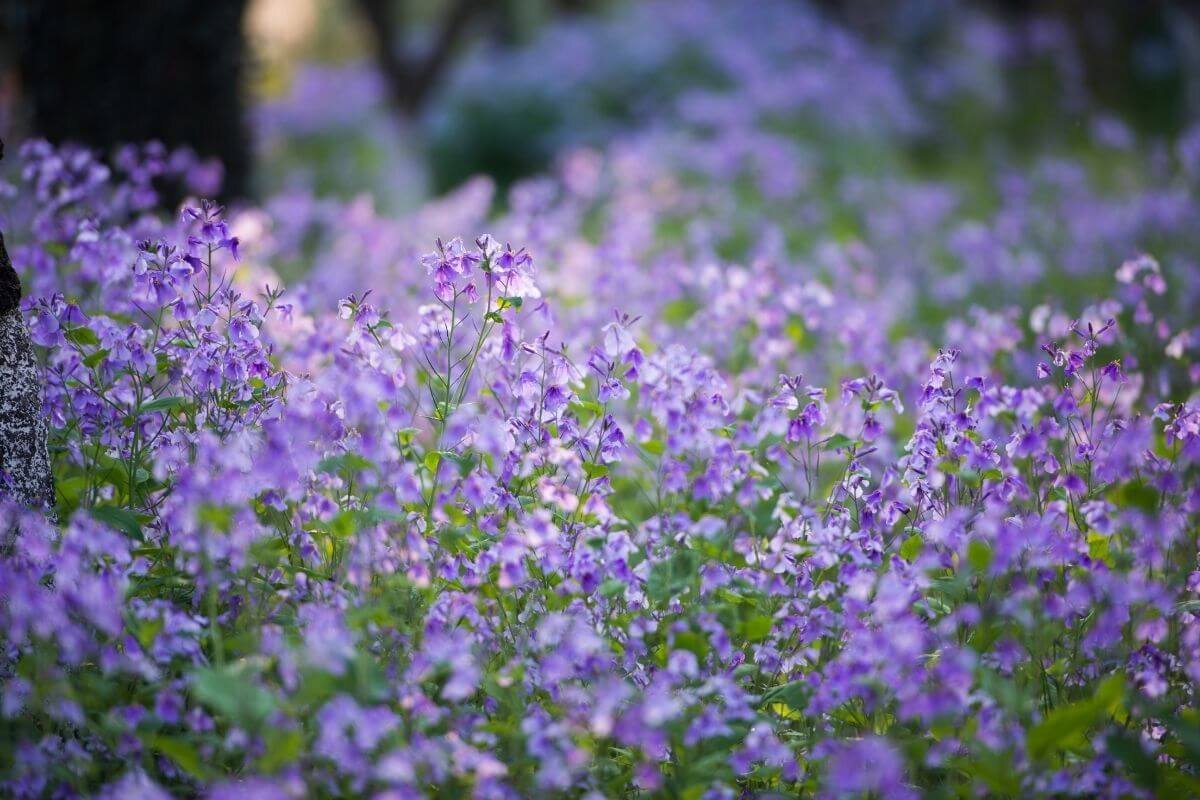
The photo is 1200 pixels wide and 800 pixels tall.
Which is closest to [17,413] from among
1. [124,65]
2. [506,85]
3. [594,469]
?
[594,469]

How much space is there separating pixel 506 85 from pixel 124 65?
6719 millimetres

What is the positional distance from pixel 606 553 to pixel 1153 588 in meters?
1.14

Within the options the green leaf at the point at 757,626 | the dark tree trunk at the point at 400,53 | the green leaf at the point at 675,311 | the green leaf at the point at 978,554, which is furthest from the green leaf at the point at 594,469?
the dark tree trunk at the point at 400,53

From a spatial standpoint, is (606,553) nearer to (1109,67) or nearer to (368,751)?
(368,751)

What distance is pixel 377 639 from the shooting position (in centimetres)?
256

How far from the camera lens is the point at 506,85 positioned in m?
12.5

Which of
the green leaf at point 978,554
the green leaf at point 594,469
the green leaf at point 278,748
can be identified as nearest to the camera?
the green leaf at point 278,748

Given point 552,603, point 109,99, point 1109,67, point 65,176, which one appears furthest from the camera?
point 1109,67

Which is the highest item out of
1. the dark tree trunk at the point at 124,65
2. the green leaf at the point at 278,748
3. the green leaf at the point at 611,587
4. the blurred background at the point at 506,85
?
the blurred background at the point at 506,85

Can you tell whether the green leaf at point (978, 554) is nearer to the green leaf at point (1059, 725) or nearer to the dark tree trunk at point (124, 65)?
the green leaf at point (1059, 725)

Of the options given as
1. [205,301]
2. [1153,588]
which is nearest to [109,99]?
[205,301]

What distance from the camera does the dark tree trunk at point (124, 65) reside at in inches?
238

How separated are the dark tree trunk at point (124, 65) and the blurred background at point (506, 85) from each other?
0.03 ft

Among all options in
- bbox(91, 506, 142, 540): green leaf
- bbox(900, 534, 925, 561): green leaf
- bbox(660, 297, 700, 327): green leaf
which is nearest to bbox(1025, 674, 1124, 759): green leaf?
bbox(900, 534, 925, 561): green leaf
